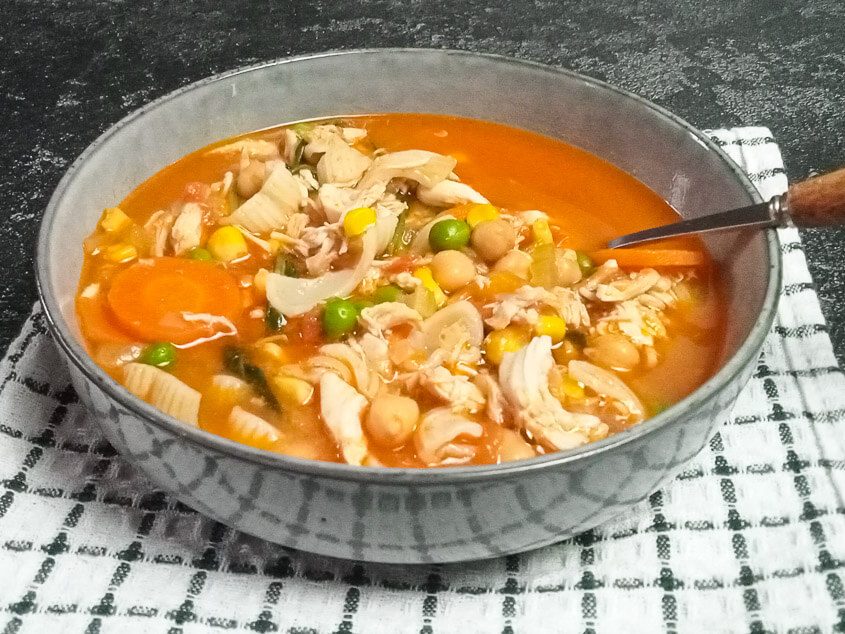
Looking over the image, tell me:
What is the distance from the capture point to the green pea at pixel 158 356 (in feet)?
7.59

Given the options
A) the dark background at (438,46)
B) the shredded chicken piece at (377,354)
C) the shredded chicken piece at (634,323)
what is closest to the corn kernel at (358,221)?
the shredded chicken piece at (377,354)

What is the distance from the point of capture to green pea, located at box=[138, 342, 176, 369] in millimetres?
2314

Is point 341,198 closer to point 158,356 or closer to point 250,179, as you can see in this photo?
point 250,179

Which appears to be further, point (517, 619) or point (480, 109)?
point (480, 109)

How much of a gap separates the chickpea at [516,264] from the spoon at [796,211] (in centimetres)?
45

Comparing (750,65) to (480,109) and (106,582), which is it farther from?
(106,582)

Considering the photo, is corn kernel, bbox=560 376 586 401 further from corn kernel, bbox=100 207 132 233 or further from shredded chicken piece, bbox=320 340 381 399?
corn kernel, bbox=100 207 132 233

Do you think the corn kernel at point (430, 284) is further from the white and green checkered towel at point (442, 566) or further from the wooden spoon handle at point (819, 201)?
the wooden spoon handle at point (819, 201)

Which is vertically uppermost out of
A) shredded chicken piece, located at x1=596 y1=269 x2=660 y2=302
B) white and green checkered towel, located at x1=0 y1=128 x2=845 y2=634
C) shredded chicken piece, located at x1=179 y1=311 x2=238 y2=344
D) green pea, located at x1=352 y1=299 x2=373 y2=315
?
shredded chicken piece, located at x1=596 y1=269 x2=660 y2=302

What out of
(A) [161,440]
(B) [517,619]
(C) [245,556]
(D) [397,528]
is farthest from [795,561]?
(A) [161,440]

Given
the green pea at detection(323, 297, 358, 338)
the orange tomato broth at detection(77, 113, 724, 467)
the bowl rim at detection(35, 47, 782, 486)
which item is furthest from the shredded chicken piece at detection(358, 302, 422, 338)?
the bowl rim at detection(35, 47, 782, 486)

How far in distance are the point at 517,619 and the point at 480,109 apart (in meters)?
1.94

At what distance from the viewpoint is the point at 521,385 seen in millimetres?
2145

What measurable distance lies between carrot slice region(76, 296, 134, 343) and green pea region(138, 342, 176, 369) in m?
0.08
